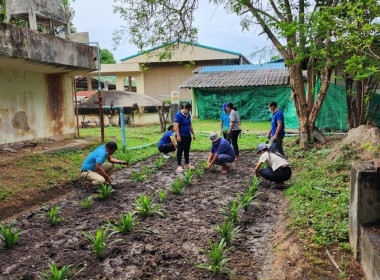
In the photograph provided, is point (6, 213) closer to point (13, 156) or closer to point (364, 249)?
point (13, 156)

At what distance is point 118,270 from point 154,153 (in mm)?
6965

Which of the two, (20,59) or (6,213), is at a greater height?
(20,59)

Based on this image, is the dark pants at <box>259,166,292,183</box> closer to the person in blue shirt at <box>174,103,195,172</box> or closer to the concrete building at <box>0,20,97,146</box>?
the person in blue shirt at <box>174,103,195,172</box>

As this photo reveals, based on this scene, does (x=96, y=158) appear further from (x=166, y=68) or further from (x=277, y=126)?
(x=166, y=68)

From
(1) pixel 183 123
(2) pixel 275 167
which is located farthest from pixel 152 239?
(1) pixel 183 123

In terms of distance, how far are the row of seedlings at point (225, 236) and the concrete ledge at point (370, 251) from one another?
1349 millimetres

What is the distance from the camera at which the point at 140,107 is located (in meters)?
19.4

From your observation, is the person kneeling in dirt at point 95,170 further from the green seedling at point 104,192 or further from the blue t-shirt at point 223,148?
the blue t-shirt at point 223,148

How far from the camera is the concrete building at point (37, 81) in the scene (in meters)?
7.93

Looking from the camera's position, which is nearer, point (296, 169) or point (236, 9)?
point (296, 169)

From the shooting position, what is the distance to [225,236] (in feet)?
14.8

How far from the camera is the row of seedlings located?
3.74m

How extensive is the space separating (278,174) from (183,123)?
2.58 m

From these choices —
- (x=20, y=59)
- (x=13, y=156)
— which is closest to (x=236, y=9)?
(x=20, y=59)
